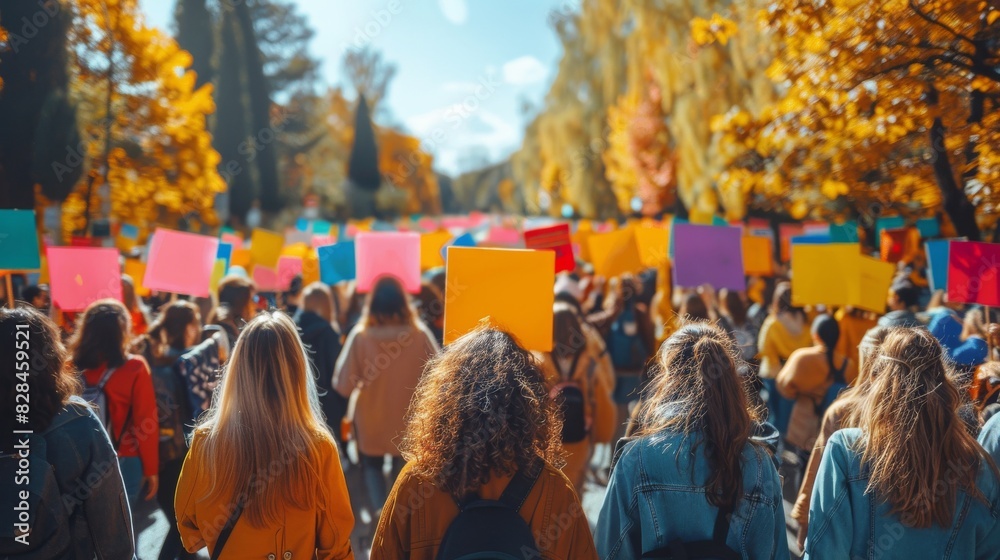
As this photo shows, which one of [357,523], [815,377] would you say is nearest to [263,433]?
[357,523]

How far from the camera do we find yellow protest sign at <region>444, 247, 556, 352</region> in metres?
3.33

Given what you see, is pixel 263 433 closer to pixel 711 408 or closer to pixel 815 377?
pixel 711 408

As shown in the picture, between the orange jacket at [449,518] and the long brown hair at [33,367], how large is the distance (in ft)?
4.03

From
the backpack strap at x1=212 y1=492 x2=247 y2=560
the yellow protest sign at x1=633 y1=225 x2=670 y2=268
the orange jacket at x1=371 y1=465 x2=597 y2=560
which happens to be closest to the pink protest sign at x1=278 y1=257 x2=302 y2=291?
the yellow protest sign at x1=633 y1=225 x2=670 y2=268

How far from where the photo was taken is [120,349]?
3.54 m

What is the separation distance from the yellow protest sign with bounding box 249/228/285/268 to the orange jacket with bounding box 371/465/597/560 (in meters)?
5.92

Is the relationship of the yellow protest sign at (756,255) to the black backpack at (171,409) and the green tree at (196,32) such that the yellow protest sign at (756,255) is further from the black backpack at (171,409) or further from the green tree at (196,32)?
the green tree at (196,32)

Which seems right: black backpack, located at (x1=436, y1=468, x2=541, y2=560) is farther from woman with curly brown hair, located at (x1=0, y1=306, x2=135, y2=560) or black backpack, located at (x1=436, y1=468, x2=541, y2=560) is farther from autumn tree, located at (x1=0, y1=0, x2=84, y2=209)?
autumn tree, located at (x1=0, y1=0, x2=84, y2=209)

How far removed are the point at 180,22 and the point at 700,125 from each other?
2140 cm

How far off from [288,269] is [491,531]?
613cm

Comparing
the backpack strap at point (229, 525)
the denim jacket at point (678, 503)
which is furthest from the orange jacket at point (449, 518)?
the backpack strap at point (229, 525)

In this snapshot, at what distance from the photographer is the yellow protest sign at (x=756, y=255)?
7965 mm

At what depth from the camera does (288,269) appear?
753 centimetres

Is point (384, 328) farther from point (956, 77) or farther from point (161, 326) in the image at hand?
point (956, 77)
